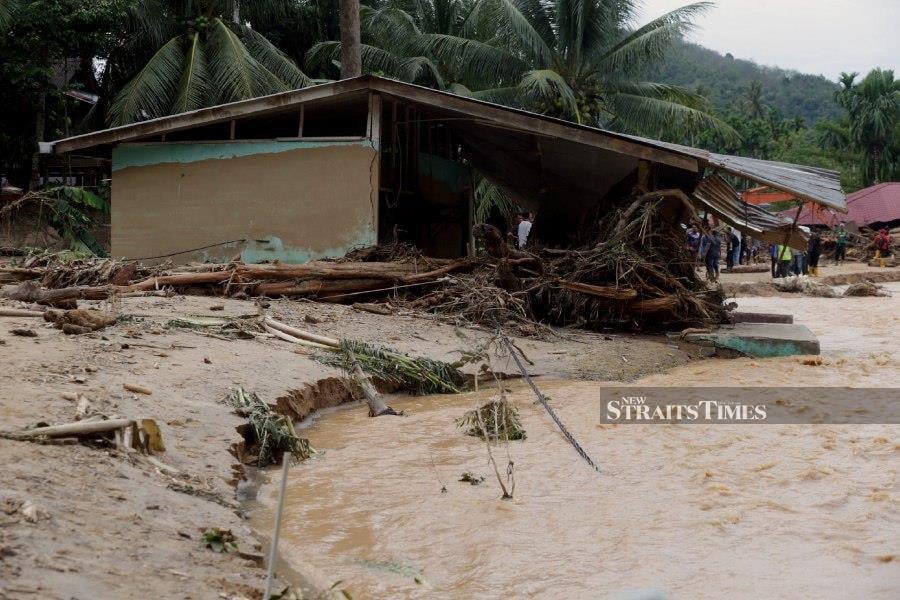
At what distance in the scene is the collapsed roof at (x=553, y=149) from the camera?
1075 centimetres

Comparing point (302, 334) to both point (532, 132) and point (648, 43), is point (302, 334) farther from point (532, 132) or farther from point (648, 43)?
point (648, 43)

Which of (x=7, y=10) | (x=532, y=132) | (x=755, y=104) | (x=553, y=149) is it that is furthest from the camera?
(x=755, y=104)

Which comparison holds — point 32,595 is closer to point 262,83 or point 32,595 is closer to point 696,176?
point 696,176

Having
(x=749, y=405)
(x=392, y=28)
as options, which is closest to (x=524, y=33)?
(x=392, y=28)

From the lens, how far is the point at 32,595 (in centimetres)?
260

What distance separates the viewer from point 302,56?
97.6 ft

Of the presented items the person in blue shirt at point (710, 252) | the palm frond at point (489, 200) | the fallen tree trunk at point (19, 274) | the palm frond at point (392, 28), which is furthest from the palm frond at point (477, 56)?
the fallen tree trunk at point (19, 274)

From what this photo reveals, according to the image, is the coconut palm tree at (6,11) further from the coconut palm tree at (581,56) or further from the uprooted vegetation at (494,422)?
the uprooted vegetation at (494,422)

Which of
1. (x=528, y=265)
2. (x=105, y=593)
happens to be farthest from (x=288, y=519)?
(x=528, y=265)

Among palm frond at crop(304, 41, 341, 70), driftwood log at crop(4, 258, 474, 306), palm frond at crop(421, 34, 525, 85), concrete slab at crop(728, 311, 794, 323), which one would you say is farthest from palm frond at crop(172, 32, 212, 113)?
concrete slab at crop(728, 311, 794, 323)

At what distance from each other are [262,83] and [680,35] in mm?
11319

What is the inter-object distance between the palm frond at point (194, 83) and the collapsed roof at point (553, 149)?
7.51 metres

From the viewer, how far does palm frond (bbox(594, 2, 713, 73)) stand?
25047 millimetres

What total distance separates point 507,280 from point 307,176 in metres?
3.59
